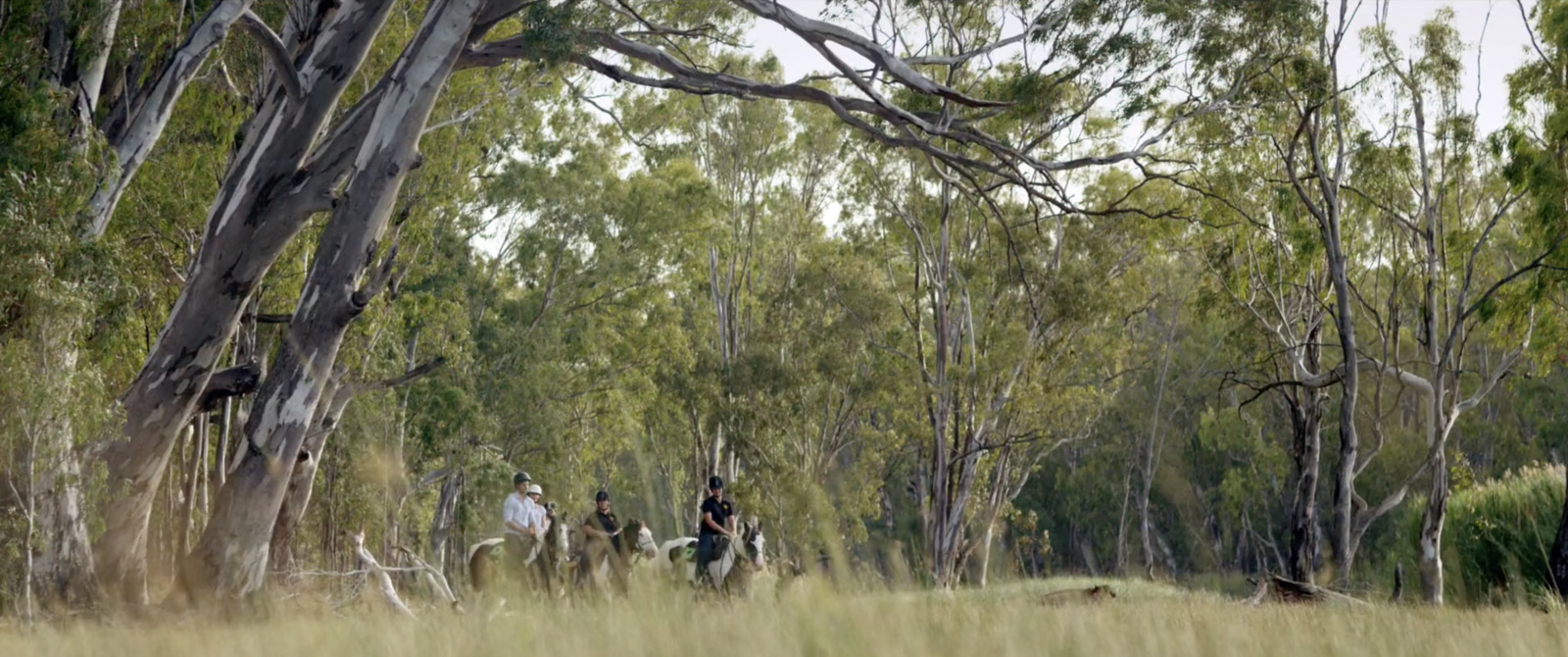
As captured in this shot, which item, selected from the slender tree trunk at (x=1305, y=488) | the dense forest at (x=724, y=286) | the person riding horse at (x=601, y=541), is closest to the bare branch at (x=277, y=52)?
the dense forest at (x=724, y=286)

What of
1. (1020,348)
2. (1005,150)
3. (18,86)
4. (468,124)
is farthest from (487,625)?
(1020,348)

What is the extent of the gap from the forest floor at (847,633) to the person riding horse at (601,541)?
653 cm

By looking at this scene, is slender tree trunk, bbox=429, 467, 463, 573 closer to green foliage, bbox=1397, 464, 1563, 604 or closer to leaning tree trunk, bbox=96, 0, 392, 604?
leaning tree trunk, bbox=96, 0, 392, 604

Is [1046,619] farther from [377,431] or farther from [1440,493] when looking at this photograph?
[377,431]

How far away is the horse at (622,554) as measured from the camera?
45.0ft

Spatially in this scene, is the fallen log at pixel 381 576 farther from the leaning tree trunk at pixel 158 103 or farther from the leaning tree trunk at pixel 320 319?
the leaning tree trunk at pixel 158 103

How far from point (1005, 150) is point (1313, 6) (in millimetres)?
7668

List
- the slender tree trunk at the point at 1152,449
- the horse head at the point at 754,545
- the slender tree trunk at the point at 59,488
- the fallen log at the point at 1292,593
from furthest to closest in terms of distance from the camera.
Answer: the slender tree trunk at the point at 1152,449 < the horse head at the point at 754,545 < the fallen log at the point at 1292,593 < the slender tree trunk at the point at 59,488

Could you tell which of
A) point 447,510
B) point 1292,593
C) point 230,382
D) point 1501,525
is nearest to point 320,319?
point 230,382

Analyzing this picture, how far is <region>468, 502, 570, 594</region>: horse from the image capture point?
539 inches

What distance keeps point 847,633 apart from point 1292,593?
27.0ft

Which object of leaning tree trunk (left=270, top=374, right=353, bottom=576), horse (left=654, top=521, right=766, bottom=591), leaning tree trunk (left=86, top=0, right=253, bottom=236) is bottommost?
horse (left=654, top=521, right=766, bottom=591)

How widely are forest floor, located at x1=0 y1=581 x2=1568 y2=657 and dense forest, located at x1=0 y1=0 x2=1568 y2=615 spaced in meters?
0.34

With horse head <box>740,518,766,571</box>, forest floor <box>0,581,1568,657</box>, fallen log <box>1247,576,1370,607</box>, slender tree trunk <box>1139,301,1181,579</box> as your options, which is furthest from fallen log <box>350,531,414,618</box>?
slender tree trunk <box>1139,301,1181,579</box>
